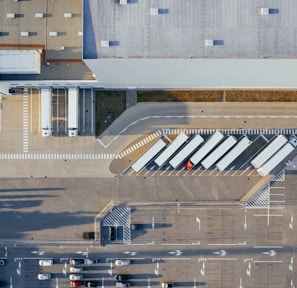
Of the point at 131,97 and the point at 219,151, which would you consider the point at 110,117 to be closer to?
the point at 131,97

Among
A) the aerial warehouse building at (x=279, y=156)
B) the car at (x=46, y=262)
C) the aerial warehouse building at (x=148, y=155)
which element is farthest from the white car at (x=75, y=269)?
the aerial warehouse building at (x=279, y=156)

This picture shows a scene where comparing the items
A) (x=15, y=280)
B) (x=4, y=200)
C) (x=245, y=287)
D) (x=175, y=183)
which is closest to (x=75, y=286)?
(x=15, y=280)

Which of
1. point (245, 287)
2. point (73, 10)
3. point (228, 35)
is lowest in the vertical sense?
point (245, 287)

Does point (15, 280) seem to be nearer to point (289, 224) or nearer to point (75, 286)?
point (75, 286)

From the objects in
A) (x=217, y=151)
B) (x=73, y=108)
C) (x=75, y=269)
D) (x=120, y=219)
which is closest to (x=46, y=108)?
(x=73, y=108)

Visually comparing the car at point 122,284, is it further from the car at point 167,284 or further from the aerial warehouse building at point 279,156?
→ the aerial warehouse building at point 279,156

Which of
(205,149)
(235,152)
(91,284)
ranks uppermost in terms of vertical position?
(205,149)
